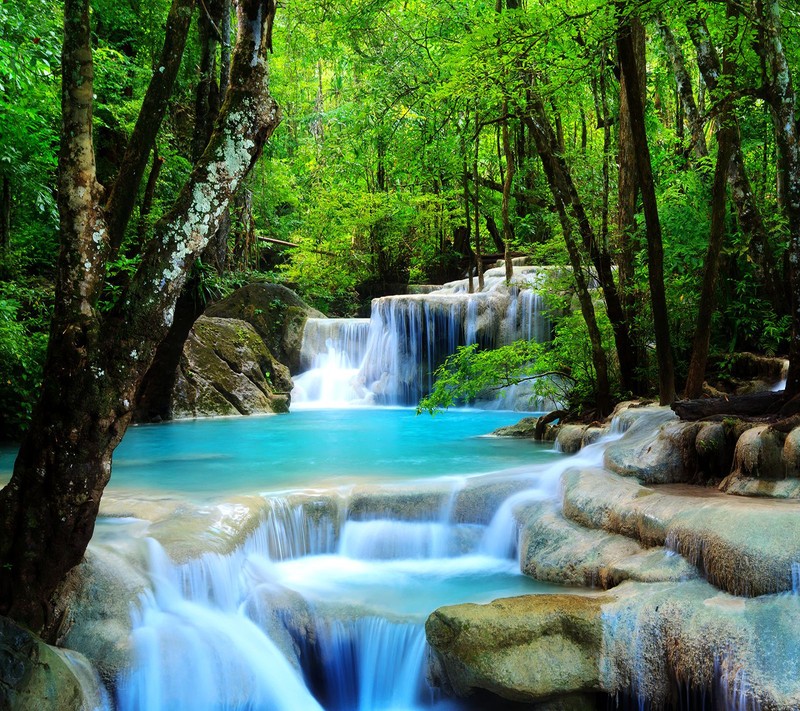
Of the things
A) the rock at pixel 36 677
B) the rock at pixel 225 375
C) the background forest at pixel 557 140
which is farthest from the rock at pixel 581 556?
the rock at pixel 225 375

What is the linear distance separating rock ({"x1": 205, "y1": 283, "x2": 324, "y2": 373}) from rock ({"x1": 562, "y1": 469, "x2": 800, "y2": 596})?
14885 millimetres

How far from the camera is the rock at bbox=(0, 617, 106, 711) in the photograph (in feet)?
12.1

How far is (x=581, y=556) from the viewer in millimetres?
5590

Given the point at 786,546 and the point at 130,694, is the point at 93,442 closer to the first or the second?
the point at 130,694

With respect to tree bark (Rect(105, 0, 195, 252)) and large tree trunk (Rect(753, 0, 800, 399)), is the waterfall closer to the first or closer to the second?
tree bark (Rect(105, 0, 195, 252))

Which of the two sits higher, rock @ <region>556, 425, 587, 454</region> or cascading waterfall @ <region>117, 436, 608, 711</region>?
rock @ <region>556, 425, 587, 454</region>

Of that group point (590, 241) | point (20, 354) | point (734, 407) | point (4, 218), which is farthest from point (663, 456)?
point (4, 218)

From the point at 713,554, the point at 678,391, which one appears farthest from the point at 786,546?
the point at 678,391

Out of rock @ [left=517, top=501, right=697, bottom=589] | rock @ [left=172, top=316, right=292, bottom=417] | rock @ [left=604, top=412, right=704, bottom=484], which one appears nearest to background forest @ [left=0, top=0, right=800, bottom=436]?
rock @ [left=604, top=412, right=704, bottom=484]

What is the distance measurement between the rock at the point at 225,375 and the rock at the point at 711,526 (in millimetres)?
10597

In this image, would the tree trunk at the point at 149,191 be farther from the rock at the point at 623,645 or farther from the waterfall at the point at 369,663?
the rock at the point at 623,645

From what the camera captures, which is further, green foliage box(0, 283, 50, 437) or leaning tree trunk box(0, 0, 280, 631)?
green foliage box(0, 283, 50, 437)

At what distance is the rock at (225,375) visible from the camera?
15367 millimetres

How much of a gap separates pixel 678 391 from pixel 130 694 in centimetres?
743
